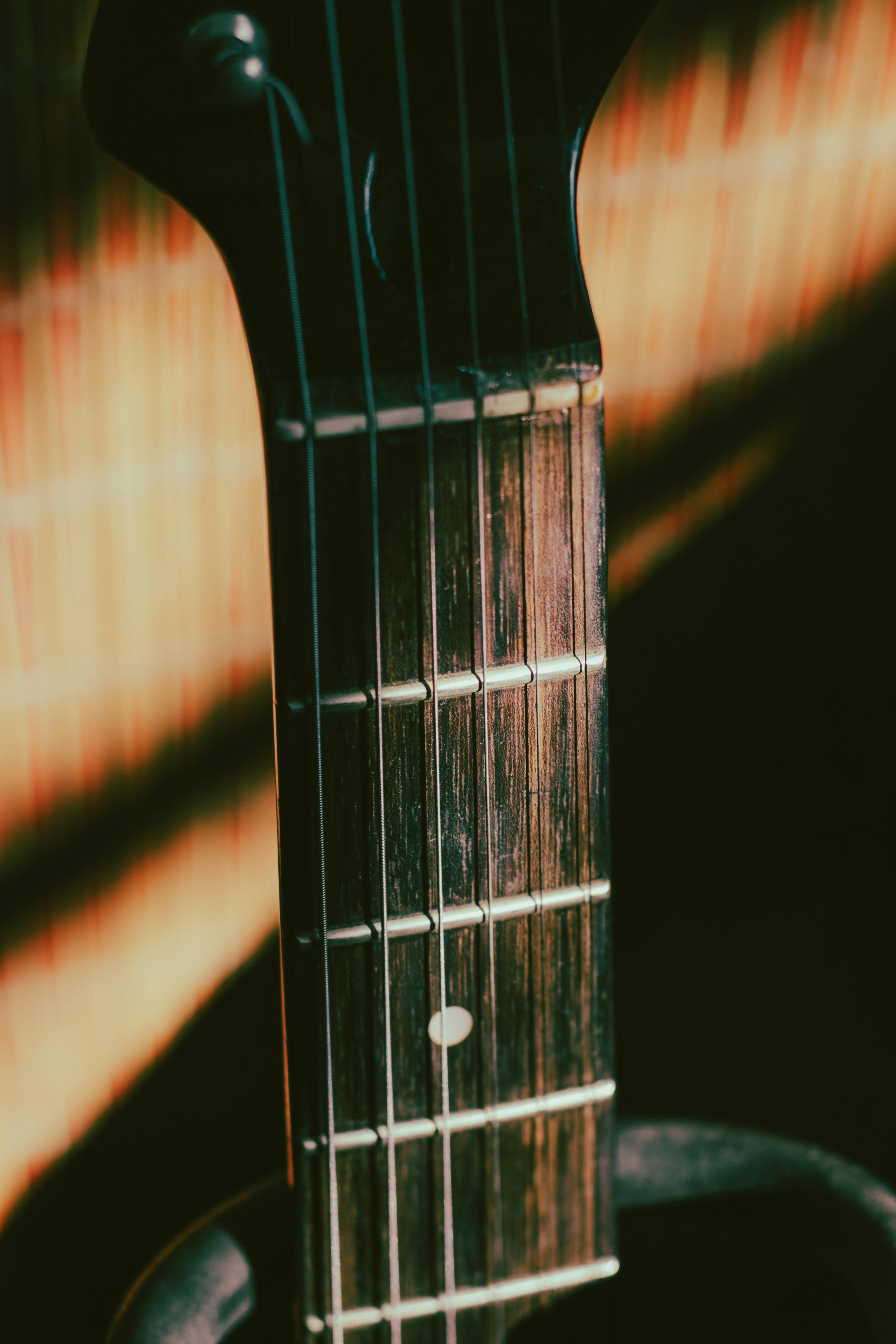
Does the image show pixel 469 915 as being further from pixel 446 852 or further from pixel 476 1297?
pixel 476 1297

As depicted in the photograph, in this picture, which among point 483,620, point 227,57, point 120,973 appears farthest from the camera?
point 120,973

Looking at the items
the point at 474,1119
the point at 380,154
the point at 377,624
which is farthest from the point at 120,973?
the point at 380,154

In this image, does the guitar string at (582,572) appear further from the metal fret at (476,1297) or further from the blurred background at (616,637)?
the blurred background at (616,637)

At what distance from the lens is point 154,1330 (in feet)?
1.63

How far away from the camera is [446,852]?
50 centimetres

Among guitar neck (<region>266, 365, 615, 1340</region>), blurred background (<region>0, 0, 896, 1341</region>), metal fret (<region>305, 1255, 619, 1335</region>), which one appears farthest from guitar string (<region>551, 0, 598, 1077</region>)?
blurred background (<region>0, 0, 896, 1341</region>)

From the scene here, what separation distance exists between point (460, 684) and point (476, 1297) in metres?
Answer: 0.33

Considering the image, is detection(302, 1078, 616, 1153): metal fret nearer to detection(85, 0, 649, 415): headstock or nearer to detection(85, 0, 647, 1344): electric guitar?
detection(85, 0, 647, 1344): electric guitar

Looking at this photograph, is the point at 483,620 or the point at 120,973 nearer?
the point at 483,620

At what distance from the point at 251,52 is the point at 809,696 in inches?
25.5

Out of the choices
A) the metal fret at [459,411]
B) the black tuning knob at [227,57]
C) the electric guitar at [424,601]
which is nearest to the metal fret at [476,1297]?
the electric guitar at [424,601]

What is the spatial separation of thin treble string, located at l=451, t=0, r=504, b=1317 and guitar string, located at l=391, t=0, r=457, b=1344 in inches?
0.8

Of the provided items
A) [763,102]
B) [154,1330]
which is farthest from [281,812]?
[763,102]

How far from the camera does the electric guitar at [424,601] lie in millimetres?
404
